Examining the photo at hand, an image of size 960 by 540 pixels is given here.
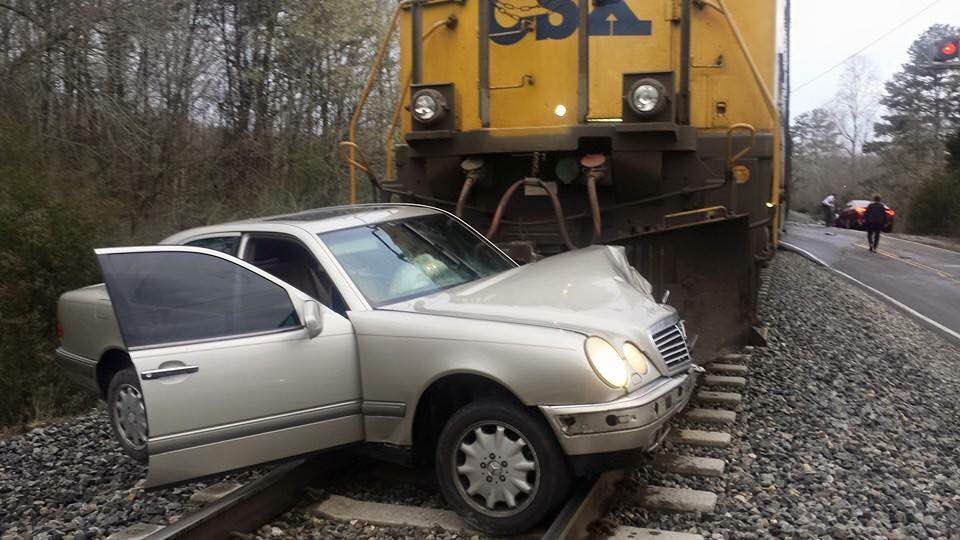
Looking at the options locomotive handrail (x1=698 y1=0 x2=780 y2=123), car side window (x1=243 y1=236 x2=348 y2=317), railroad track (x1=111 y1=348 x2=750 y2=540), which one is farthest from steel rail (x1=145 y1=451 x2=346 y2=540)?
locomotive handrail (x1=698 y1=0 x2=780 y2=123)

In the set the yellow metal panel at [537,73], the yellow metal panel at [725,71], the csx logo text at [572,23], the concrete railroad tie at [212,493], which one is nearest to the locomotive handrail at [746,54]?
the yellow metal panel at [725,71]

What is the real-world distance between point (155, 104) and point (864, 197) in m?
54.1

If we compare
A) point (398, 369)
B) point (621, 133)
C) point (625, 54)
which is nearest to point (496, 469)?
point (398, 369)

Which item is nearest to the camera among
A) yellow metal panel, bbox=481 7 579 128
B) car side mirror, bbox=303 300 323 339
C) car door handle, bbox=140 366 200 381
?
car door handle, bbox=140 366 200 381

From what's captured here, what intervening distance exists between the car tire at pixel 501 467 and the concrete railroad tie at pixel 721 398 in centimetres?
266

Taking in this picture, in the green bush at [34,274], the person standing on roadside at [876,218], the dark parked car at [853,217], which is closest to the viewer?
the green bush at [34,274]

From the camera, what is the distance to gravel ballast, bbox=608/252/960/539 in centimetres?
447

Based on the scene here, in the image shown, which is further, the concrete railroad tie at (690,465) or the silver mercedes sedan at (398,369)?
the concrete railroad tie at (690,465)

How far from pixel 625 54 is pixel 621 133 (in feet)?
2.85

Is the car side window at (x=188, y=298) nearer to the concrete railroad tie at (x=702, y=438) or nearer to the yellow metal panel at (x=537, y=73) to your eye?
the concrete railroad tie at (x=702, y=438)

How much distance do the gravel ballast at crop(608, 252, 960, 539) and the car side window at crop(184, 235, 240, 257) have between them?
271 centimetres

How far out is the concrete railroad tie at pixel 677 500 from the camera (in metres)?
4.54

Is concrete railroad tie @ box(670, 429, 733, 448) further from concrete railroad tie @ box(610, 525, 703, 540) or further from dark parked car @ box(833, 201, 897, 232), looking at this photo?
dark parked car @ box(833, 201, 897, 232)

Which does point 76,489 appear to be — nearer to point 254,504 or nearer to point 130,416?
point 130,416
